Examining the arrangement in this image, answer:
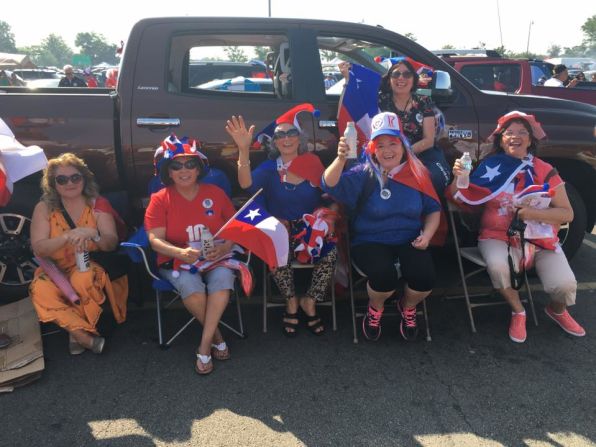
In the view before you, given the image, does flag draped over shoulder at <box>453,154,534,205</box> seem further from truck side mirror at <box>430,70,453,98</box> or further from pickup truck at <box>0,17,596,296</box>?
truck side mirror at <box>430,70,453,98</box>

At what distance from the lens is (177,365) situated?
9.23 feet

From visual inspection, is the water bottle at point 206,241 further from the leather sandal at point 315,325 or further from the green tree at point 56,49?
the green tree at point 56,49

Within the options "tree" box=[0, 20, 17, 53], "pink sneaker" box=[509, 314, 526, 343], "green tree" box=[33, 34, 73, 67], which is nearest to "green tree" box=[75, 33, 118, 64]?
"green tree" box=[33, 34, 73, 67]

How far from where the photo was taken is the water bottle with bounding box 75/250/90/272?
289 centimetres

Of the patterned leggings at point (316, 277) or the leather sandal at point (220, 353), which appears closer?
the leather sandal at point (220, 353)

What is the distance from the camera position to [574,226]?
385 cm

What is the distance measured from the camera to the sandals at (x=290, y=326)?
314 cm

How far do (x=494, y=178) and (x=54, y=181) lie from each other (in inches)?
115

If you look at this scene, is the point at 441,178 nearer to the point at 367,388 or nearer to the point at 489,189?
the point at 489,189

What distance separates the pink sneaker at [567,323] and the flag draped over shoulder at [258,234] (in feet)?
6.44

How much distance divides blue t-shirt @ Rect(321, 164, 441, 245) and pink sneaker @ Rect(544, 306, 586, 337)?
3.77ft

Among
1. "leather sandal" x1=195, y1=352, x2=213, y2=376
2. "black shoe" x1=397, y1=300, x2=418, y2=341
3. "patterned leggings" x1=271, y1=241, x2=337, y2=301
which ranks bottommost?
"leather sandal" x1=195, y1=352, x2=213, y2=376

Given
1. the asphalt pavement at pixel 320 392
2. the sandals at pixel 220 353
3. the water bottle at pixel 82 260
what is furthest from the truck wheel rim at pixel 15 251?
the sandals at pixel 220 353

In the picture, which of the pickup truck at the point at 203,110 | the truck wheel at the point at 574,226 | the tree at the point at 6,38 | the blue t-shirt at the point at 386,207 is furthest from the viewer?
the tree at the point at 6,38
